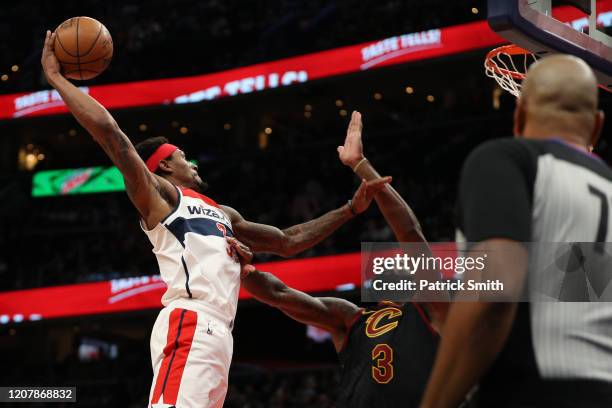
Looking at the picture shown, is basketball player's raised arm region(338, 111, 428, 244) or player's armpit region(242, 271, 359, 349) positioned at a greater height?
basketball player's raised arm region(338, 111, 428, 244)

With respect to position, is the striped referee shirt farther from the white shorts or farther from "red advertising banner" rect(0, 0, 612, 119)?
"red advertising banner" rect(0, 0, 612, 119)

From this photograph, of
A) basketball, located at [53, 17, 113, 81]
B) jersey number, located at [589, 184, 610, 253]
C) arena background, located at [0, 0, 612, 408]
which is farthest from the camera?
arena background, located at [0, 0, 612, 408]

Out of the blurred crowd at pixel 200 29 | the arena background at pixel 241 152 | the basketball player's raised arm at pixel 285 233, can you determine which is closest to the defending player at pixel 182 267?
the basketball player's raised arm at pixel 285 233

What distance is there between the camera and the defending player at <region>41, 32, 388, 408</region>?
3830 millimetres

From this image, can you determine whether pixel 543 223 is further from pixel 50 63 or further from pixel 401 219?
pixel 50 63

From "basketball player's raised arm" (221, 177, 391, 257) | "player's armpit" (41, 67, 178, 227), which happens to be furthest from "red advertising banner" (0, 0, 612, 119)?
"player's armpit" (41, 67, 178, 227)

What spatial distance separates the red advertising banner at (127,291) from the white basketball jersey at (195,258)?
967 cm

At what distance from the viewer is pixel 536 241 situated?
1901mm

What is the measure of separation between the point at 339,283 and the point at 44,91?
729 centimetres

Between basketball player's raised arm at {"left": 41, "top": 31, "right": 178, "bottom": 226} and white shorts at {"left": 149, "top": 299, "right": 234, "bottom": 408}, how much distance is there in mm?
433

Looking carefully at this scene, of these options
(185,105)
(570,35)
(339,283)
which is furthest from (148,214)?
(185,105)

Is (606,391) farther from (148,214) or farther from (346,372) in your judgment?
(148,214)

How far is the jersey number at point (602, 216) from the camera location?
1942 millimetres

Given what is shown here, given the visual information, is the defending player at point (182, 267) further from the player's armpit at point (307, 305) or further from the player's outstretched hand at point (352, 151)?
the player's armpit at point (307, 305)
